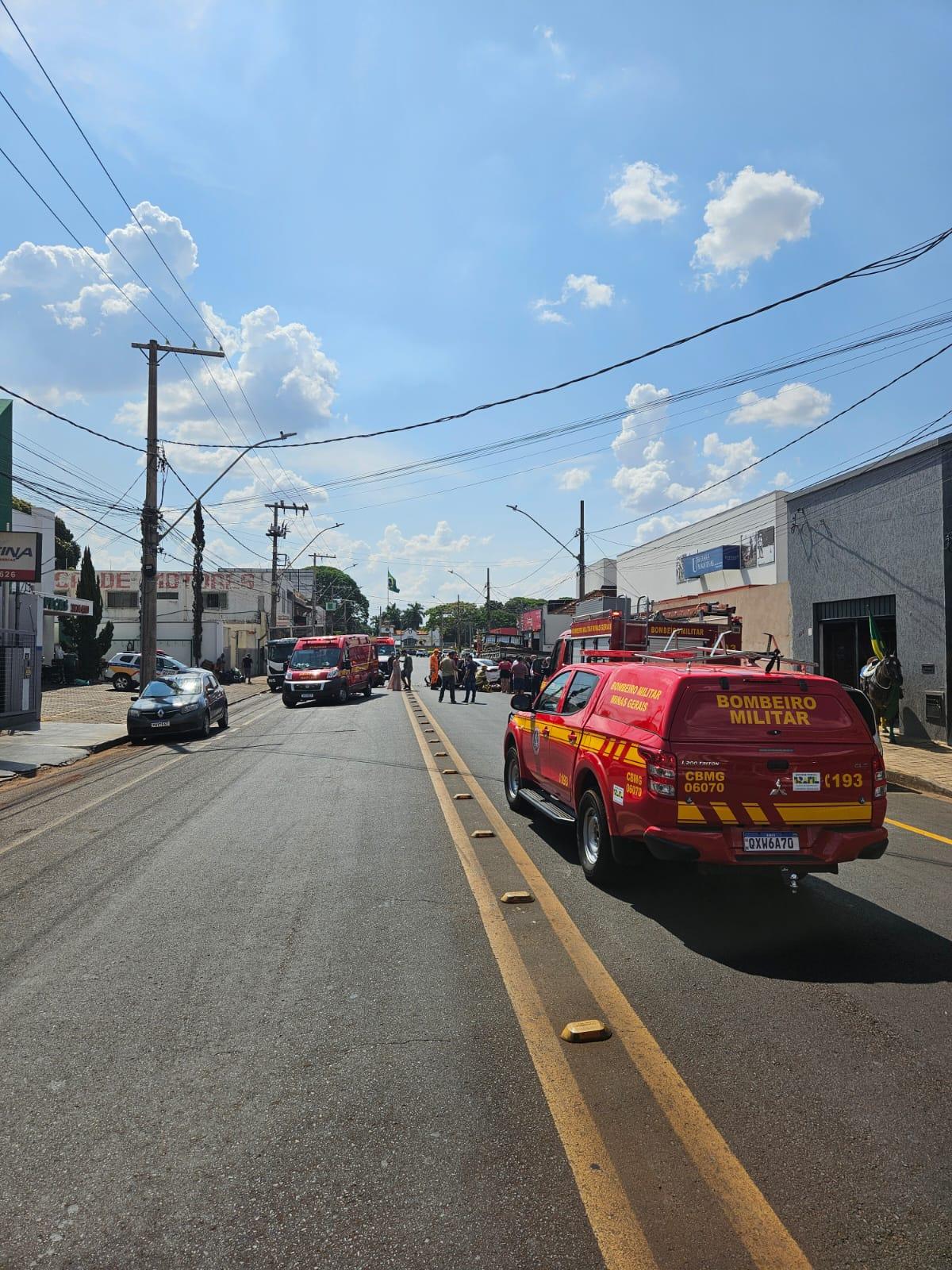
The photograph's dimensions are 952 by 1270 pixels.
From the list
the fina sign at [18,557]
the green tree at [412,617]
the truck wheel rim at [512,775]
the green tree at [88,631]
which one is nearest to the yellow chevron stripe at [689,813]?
the truck wheel rim at [512,775]

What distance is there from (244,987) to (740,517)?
35964 millimetres

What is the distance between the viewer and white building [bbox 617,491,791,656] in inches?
1104

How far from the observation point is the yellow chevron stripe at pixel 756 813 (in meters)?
5.78

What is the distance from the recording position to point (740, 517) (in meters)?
37.7

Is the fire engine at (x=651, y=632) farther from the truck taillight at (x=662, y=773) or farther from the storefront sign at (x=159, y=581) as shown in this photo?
the storefront sign at (x=159, y=581)

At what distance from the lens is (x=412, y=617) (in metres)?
193

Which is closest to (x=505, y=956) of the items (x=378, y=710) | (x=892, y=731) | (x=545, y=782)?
(x=545, y=782)

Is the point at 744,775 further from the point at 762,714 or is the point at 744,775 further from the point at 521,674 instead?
the point at 521,674

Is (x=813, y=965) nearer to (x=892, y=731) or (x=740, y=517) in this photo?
(x=892, y=731)

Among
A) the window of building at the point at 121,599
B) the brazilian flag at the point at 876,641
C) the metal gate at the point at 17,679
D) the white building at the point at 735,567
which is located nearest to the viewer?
the brazilian flag at the point at 876,641

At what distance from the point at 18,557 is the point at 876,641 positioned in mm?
17976

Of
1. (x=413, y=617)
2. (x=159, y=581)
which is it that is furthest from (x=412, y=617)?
(x=159, y=581)

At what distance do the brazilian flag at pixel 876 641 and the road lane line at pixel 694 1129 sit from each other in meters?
14.0

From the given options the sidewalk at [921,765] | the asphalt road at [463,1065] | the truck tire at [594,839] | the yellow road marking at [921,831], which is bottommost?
the yellow road marking at [921,831]
